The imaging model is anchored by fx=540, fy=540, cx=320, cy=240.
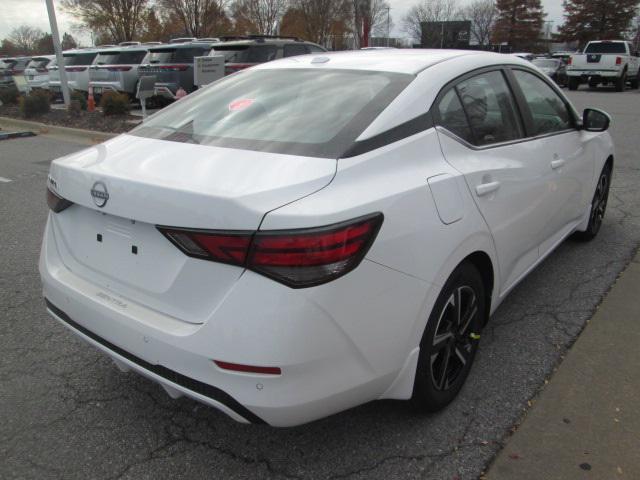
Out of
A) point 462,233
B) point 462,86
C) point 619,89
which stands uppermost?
point 462,86

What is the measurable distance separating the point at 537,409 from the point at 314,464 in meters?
1.10

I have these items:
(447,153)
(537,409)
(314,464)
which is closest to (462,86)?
(447,153)

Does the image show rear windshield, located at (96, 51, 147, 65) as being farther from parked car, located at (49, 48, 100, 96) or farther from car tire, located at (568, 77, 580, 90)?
car tire, located at (568, 77, 580, 90)

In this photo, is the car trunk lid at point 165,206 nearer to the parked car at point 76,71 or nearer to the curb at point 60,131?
the curb at point 60,131

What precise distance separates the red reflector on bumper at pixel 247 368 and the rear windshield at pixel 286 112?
0.81m

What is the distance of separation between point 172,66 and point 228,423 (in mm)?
12885

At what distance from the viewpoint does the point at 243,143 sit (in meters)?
2.27

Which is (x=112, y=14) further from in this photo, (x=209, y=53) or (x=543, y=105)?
(x=543, y=105)

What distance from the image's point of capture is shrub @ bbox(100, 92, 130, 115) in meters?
12.4

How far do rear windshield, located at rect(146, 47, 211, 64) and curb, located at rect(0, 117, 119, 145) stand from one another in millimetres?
3298

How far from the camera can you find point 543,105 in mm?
3520

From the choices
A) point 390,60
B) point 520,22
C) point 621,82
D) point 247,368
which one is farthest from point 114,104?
point 520,22

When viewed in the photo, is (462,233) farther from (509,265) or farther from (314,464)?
(314,464)

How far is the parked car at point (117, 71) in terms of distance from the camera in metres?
14.7
